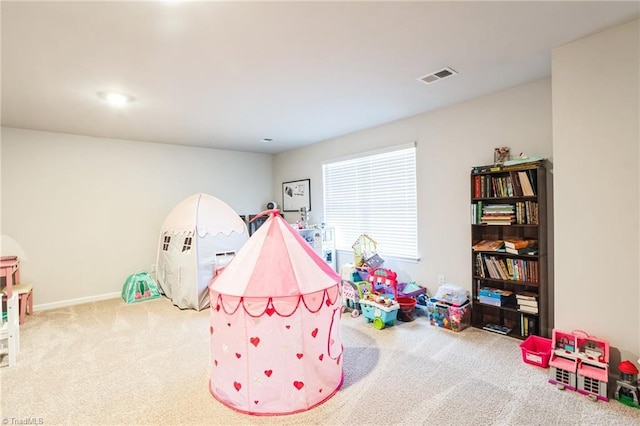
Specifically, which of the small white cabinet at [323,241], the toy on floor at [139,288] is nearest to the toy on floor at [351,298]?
the small white cabinet at [323,241]

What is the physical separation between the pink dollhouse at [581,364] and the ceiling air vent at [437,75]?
92.0 inches

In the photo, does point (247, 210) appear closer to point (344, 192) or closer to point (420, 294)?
point (344, 192)

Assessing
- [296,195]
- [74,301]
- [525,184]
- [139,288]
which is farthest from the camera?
[296,195]

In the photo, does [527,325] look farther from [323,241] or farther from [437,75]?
[323,241]

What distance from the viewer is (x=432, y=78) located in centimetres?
303

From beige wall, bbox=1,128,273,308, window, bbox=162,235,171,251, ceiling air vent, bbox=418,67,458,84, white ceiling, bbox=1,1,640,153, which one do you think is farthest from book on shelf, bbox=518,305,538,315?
beige wall, bbox=1,128,273,308

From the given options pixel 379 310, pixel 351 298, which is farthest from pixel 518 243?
pixel 351 298

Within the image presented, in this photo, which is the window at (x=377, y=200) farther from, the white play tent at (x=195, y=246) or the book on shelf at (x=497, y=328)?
the white play tent at (x=195, y=246)

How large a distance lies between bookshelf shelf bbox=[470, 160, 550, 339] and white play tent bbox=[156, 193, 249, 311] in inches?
127

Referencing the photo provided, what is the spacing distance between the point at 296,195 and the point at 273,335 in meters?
4.23

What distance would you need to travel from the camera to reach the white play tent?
4.41 meters

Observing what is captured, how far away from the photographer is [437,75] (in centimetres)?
297

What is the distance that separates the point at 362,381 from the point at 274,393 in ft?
2.38

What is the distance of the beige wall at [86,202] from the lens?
4.37 meters
